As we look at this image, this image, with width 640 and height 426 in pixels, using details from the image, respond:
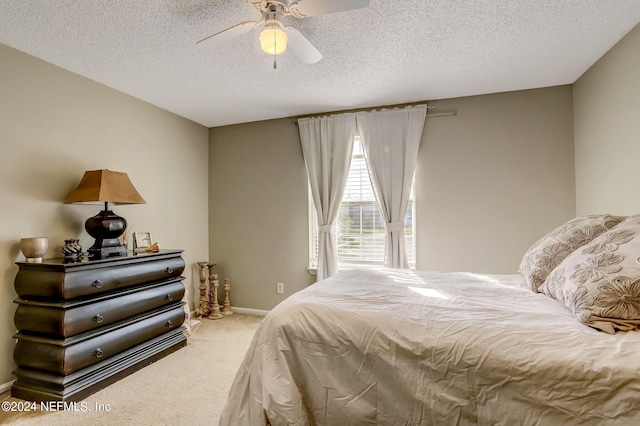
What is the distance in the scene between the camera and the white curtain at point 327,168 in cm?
379

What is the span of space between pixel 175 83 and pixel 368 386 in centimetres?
299

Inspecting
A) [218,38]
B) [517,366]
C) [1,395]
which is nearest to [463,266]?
[517,366]

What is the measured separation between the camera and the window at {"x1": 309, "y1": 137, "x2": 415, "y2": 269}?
3.79m

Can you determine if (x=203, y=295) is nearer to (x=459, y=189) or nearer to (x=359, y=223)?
(x=359, y=223)

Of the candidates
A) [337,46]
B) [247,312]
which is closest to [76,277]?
[247,312]

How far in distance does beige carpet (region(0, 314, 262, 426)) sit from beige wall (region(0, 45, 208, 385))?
2.50 feet

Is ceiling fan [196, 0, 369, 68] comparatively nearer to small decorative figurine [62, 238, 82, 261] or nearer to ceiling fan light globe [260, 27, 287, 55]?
ceiling fan light globe [260, 27, 287, 55]

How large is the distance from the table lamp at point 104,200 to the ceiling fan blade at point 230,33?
1430mm

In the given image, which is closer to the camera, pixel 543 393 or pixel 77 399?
pixel 543 393

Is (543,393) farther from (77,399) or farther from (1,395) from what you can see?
(1,395)

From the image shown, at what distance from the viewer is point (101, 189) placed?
254 cm

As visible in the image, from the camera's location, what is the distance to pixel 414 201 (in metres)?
3.63

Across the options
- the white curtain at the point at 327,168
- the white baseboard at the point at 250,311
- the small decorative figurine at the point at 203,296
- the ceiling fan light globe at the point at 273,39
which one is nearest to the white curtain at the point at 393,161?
the white curtain at the point at 327,168

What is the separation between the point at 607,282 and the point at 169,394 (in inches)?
103
